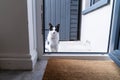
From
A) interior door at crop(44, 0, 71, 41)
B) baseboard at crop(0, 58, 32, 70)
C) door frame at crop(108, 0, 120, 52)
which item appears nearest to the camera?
baseboard at crop(0, 58, 32, 70)

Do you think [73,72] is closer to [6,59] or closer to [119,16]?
[6,59]

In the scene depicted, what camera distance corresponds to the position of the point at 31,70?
56.6 inches

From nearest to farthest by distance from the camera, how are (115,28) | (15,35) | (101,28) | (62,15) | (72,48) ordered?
1. (15,35)
2. (115,28)
3. (101,28)
4. (72,48)
5. (62,15)

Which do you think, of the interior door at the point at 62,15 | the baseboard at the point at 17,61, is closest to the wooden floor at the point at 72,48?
the interior door at the point at 62,15

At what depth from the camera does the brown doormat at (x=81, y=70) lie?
1248 millimetres

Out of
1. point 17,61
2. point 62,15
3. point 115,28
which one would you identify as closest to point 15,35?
point 17,61

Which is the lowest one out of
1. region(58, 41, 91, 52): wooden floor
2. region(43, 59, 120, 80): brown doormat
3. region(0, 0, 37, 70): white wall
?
region(43, 59, 120, 80): brown doormat

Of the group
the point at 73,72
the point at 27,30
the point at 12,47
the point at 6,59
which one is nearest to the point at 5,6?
the point at 27,30

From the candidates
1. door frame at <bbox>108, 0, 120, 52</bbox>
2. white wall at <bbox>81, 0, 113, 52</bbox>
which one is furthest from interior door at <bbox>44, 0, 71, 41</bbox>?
door frame at <bbox>108, 0, 120, 52</bbox>

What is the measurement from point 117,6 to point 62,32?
2.01 m

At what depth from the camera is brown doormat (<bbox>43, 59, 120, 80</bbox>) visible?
4.09ft

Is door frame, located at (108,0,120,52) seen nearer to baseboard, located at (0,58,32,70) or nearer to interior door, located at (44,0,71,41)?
baseboard, located at (0,58,32,70)

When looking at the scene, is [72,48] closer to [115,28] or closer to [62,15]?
[115,28]

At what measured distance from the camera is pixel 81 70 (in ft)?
4.58
